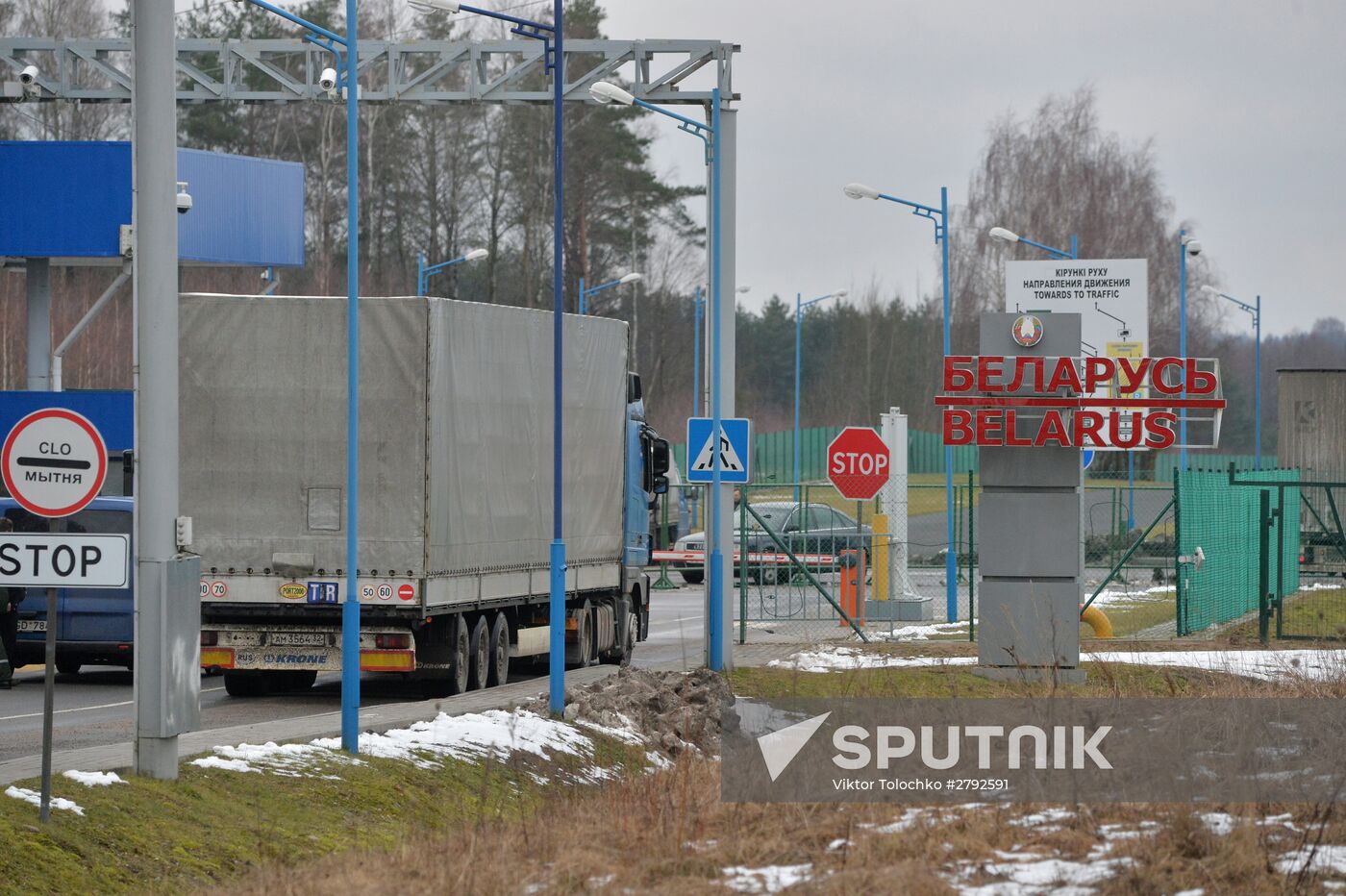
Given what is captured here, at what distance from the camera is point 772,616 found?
1193 inches

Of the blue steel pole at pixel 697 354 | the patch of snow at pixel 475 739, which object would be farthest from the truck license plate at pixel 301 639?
the blue steel pole at pixel 697 354

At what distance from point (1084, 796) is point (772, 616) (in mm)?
20449

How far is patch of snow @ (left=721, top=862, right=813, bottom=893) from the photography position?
327 inches

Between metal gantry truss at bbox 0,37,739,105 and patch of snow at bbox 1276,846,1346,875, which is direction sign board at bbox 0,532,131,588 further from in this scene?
metal gantry truss at bbox 0,37,739,105

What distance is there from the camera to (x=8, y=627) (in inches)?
784

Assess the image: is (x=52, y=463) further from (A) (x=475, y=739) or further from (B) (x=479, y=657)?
(B) (x=479, y=657)

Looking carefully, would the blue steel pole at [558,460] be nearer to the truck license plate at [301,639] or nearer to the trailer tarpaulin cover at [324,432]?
the trailer tarpaulin cover at [324,432]

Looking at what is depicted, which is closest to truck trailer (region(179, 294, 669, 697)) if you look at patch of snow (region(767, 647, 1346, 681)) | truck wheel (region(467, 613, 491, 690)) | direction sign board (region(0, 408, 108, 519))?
truck wheel (region(467, 613, 491, 690))

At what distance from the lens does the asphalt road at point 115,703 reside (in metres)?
15.0

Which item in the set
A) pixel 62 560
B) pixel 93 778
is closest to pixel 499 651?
pixel 93 778

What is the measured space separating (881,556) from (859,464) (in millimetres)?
6447

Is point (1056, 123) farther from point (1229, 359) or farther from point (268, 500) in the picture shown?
point (268, 500)

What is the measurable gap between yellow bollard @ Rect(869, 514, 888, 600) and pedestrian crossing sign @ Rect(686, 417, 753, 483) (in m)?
9.53

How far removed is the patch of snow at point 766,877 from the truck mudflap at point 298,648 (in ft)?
31.3
